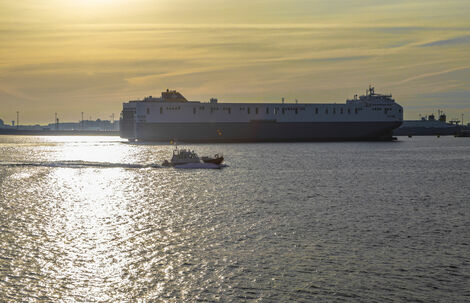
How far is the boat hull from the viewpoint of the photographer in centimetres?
13175

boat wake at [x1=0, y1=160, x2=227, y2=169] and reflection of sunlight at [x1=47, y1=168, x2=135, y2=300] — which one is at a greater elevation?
boat wake at [x1=0, y1=160, x2=227, y2=169]

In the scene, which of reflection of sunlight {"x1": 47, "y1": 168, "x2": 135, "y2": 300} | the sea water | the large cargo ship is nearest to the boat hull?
the large cargo ship

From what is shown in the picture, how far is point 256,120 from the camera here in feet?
449

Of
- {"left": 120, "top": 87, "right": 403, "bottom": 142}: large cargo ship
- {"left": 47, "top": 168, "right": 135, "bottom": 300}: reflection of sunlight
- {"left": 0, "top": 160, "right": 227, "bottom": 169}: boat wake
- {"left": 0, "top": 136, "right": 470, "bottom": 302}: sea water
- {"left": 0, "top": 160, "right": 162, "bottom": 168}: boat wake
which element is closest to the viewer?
{"left": 0, "top": 136, "right": 470, "bottom": 302}: sea water

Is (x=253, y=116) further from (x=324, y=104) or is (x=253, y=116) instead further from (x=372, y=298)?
(x=372, y=298)

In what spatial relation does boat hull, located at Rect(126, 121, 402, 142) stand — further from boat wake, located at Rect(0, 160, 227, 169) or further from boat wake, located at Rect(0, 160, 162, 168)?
boat wake, located at Rect(0, 160, 162, 168)

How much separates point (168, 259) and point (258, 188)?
25358 millimetres

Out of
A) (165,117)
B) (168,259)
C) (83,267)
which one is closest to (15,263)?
(83,267)

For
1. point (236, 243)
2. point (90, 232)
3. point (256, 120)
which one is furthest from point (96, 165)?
point (256, 120)

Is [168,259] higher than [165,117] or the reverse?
the reverse

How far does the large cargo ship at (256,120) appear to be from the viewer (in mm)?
131375

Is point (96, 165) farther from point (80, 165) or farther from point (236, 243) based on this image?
point (236, 243)

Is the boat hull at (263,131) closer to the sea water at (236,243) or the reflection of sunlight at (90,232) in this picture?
the reflection of sunlight at (90,232)

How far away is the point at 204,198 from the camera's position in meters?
38.0
